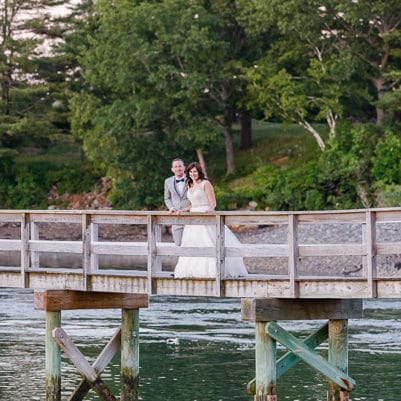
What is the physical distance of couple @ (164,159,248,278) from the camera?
70.7 ft

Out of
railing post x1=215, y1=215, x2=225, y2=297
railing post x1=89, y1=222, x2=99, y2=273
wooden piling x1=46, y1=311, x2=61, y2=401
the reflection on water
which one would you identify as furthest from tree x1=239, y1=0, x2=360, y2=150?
railing post x1=215, y1=215, x2=225, y2=297

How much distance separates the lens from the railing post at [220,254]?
21.1 meters

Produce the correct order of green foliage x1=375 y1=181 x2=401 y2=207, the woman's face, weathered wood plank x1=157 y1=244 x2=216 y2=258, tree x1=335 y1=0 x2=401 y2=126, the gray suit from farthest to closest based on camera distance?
1. tree x1=335 y1=0 x2=401 y2=126
2. green foliage x1=375 y1=181 x2=401 y2=207
3. the gray suit
4. the woman's face
5. weathered wood plank x1=157 y1=244 x2=216 y2=258

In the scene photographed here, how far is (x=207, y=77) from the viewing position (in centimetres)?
6869

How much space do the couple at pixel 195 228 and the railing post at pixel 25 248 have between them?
2.26m

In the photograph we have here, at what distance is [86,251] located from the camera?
22547 mm

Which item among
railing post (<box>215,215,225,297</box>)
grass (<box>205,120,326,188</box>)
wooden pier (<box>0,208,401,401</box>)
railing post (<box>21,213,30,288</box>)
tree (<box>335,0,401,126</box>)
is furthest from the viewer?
grass (<box>205,120,326,188</box>)

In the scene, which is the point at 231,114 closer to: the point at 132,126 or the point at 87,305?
the point at 132,126

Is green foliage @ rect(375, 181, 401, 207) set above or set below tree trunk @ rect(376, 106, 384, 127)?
below

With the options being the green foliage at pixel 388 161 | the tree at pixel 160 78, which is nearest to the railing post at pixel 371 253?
the green foliage at pixel 388 161

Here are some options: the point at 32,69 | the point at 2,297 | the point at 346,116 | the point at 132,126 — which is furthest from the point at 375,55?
the point at 2,297

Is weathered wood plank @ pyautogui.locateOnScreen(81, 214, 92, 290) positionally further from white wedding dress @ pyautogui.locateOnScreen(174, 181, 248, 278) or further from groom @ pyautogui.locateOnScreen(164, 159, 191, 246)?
white wedding dress @ pyautogui.locateOnScreen(174, 181, 248, 278)

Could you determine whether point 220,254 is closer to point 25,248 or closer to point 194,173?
point 194,173

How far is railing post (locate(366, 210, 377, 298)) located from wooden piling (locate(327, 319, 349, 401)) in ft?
7.04
